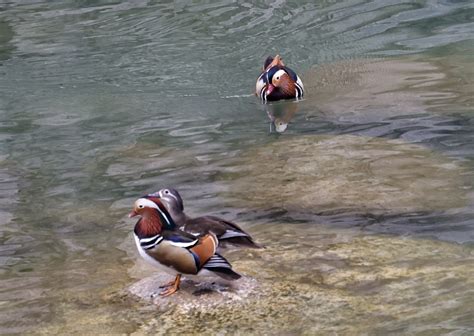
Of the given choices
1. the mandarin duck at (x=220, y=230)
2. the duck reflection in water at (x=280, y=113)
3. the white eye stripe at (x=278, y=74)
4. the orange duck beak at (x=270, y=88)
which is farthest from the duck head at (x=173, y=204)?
the orange duck beak at (x=270, y=88)

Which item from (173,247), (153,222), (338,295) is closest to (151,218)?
(153,222)

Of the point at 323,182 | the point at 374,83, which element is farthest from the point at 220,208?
the point at 374,83

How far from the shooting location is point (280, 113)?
12.4 m

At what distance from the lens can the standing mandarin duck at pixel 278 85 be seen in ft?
41.1

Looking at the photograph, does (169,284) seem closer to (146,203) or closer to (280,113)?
(146,203)

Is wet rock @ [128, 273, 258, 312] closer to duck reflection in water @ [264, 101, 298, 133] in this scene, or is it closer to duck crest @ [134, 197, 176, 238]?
duck crest @ [134, 197, 176, 238]

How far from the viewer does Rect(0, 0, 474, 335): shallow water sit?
6.39m

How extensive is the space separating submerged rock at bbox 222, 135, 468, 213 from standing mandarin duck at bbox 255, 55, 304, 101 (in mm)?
2007

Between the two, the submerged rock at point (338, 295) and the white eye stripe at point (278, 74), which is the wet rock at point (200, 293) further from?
the white eye stripe at point (278, 74)

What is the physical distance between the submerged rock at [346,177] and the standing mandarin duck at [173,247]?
2.33 metres

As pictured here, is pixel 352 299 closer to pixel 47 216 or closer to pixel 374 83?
pixel 47 216

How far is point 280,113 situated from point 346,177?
133 inches

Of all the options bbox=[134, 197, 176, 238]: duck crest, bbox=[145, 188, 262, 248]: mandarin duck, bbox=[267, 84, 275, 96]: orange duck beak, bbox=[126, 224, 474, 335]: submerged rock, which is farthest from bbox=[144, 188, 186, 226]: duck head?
bbox=[267, 84, 275, 96]: orange duck beak

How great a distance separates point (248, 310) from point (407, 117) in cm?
568
